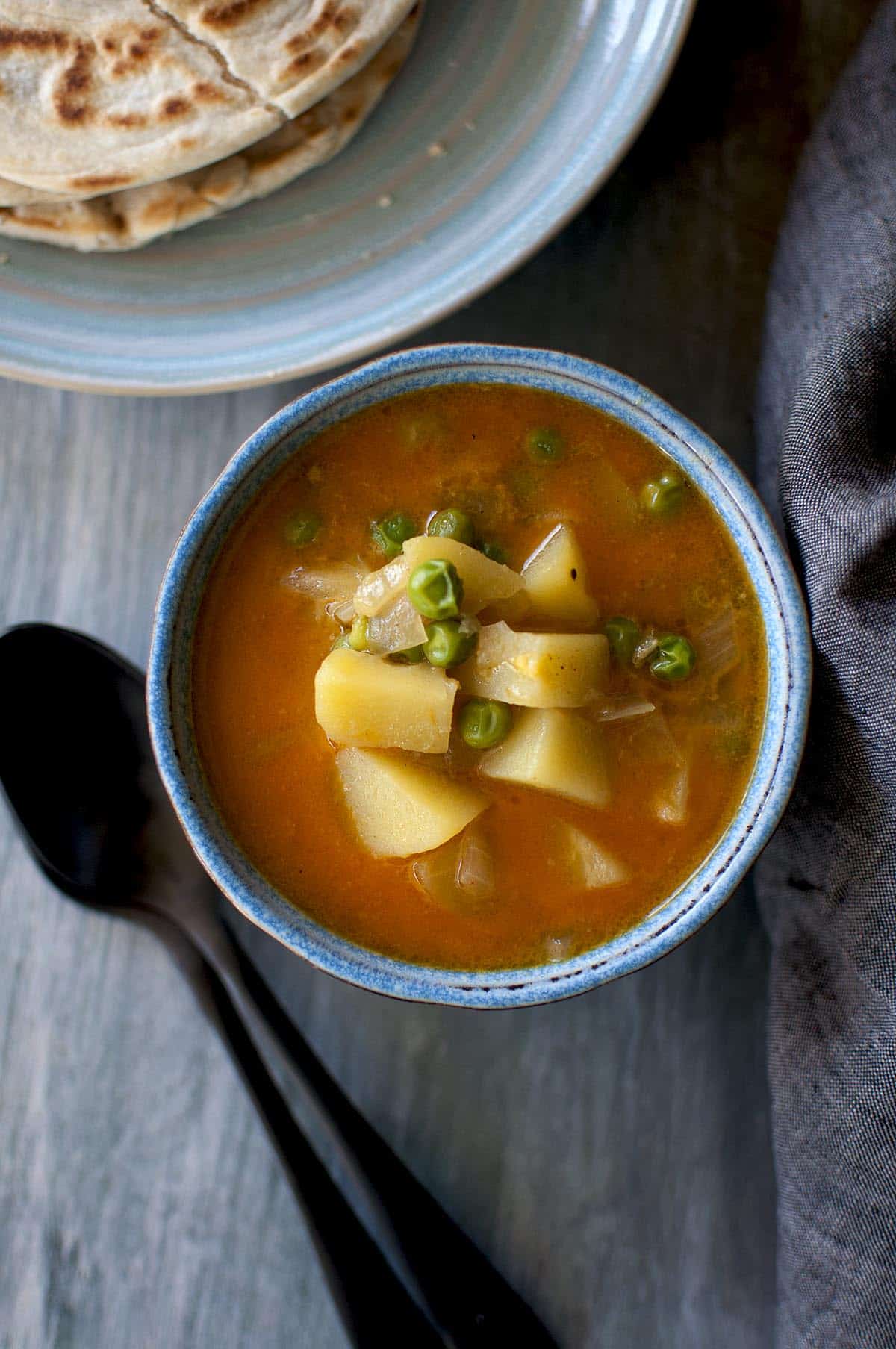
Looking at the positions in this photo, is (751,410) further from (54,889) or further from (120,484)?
(54,889)

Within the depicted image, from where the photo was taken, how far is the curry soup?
1.82 metres

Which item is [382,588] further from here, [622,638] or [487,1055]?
[487,1055]

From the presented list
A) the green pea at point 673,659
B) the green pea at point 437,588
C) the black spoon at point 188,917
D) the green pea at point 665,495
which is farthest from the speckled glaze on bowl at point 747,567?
the black spoon at point 188,917

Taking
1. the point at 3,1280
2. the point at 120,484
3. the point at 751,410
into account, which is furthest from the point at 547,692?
the point at 3,1280

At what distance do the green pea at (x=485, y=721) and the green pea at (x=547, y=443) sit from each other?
Result: 1.42ft

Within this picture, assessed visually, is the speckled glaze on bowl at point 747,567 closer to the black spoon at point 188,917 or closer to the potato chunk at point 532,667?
the potato chunk at point 532,667

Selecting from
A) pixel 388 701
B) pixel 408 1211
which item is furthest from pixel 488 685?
pixel 408 1211

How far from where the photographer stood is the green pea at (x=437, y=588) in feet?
5.53

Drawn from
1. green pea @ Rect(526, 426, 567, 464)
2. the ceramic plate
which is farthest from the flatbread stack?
green pea @ Rect(526, 426, 567, 464)

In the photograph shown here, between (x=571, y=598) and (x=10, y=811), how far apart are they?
128 cm

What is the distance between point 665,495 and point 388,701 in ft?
1.89

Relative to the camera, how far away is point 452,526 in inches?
73.2

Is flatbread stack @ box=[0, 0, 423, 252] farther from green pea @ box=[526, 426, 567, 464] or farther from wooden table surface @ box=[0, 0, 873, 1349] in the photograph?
green pea @ box=[526, 426, 567, 464]

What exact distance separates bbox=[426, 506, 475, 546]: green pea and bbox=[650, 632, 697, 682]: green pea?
0.36m
